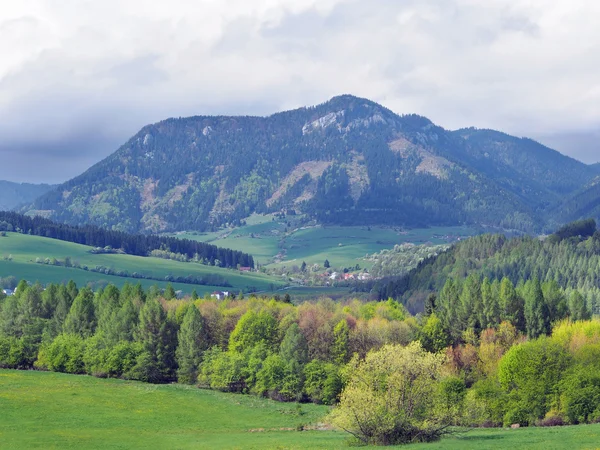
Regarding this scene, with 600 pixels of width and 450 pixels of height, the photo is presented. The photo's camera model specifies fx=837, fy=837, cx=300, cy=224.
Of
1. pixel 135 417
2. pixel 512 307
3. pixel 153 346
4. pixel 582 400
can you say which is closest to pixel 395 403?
pixel 582 400

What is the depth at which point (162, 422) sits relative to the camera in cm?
9525

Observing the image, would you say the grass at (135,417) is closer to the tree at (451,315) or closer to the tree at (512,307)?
the tree at (451,315)

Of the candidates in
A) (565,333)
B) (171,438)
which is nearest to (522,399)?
(565,333)

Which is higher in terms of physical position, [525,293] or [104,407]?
[525,293]

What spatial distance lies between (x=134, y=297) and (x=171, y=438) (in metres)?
73.1

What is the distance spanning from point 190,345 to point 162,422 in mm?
39298

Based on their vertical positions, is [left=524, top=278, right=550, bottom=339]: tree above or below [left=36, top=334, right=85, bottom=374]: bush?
above

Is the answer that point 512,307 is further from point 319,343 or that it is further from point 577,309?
point 319,343

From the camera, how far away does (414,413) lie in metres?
77.4

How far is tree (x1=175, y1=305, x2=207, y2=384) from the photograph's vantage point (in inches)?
5226

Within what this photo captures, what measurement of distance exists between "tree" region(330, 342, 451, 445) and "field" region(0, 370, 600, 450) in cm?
218

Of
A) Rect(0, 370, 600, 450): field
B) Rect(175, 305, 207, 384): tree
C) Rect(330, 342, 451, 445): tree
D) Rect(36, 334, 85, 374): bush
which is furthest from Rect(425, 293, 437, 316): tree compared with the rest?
Rect(330, 342, 451, 445): tree

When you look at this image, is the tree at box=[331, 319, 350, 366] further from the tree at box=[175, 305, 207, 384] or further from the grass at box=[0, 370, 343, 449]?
the tree at box=[175, 305, 207, 384]

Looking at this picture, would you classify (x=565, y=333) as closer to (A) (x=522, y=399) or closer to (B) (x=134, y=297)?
(A) (x=522, y=399)
